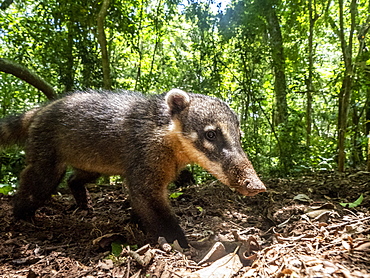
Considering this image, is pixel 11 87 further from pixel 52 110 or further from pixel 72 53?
pixel 52 110

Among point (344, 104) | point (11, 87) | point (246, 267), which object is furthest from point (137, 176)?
point (11, 87)

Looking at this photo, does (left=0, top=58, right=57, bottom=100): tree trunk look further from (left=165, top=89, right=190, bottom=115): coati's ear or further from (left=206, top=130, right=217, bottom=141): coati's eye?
(left=206, top=130, right=217, bottom=141): coati's eye

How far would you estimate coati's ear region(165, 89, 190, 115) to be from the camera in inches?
160

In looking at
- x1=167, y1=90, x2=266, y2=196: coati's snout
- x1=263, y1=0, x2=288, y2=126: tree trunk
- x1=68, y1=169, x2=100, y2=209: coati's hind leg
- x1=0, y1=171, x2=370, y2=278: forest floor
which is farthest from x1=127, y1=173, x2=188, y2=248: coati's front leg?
x1=263, y1=0, x2=288, y2=126: tree trunk

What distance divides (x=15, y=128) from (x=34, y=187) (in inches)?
53.3

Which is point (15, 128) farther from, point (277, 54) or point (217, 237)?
point (277, 54)

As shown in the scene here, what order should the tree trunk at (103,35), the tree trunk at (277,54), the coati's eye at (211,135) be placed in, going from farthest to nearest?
the tree trunk at (277,54) < the tree trunk at (103,35) < the coati's eye at (211,135)

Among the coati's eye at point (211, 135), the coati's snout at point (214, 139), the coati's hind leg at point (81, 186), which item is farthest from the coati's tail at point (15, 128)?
the coati's eye at point (211, 135)

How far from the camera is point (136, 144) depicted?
4004mm

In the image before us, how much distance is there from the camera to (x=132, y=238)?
3.69 metres

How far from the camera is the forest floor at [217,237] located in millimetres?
2443

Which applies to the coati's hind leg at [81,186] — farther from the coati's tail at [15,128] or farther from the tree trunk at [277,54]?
the tree trunk at [277,54]

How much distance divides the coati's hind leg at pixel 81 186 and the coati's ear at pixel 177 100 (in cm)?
203

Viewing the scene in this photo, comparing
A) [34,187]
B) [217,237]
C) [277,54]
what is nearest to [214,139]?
[217,237]
